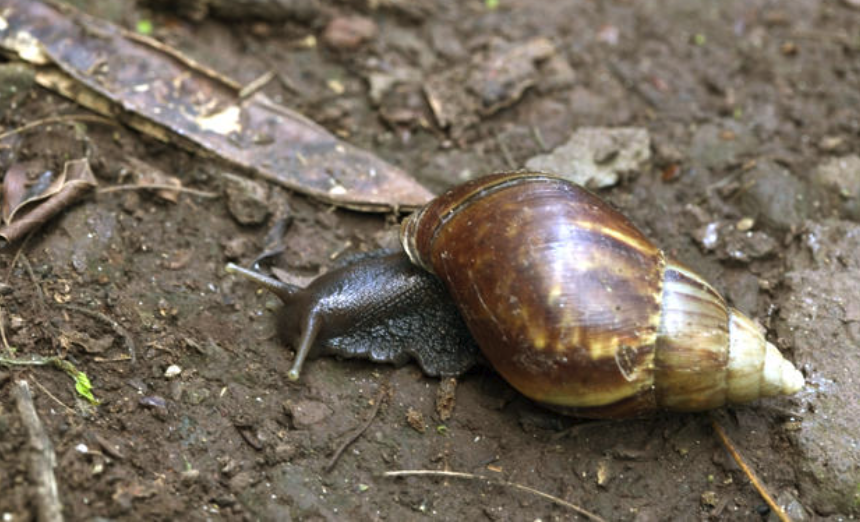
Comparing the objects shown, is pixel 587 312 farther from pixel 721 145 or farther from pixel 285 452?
pixel 721 145

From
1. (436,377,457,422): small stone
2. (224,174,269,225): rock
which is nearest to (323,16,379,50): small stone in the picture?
(224,174,269,225): rock

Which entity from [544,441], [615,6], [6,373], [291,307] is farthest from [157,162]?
[615,6]

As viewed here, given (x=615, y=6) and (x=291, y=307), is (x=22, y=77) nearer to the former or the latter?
(x=291, y=307)

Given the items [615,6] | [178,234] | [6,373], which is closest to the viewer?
[6,373]

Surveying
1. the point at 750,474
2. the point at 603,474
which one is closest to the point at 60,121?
the point at 603,474

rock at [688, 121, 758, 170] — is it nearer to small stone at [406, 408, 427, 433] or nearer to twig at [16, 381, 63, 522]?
small stone at [406, 408, 427, 433]

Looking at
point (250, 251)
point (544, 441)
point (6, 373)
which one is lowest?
point (544, 441)

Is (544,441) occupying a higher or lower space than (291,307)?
lower

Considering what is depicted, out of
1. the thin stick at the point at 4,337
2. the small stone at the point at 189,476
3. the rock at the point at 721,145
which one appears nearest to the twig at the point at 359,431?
the small stone at the point at 189,476

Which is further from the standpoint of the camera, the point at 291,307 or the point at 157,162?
the point at 157,162
